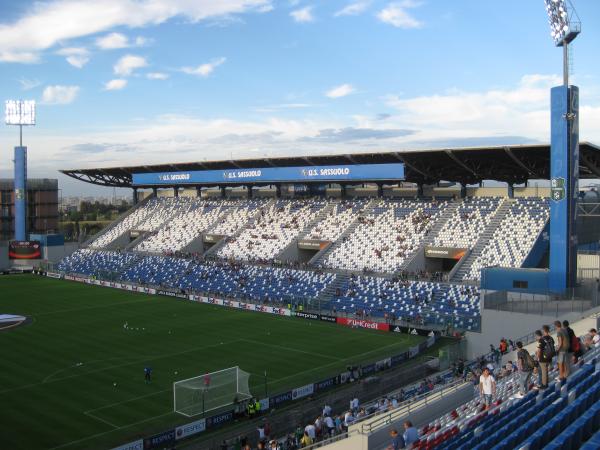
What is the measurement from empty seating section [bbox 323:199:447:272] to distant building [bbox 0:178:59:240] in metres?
53.2

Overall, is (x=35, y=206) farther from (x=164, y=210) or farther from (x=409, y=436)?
(x=409, y=436)

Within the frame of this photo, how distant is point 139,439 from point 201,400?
202 inches

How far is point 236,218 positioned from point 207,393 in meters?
46.4

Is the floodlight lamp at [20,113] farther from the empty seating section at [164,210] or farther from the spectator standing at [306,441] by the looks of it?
the spectator standing at [306,441]

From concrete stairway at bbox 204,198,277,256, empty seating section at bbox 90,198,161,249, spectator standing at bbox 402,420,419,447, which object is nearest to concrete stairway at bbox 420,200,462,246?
concrete stairway at bbox 204,198,277,256

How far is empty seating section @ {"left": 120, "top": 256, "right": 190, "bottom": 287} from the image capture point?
64.1 metres

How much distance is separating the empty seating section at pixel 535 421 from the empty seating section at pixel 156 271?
49.5 meters

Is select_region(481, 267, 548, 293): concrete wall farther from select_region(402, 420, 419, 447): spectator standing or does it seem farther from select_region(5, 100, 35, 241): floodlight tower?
select_region(5, 100, 35, 241): floodlight tower

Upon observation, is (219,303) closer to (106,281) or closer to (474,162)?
(106,281)

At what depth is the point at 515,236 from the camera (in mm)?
50000

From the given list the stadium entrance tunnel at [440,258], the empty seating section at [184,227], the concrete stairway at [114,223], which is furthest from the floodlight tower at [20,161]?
the stadium entrance tunnel at [440,258]

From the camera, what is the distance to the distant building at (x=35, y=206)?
9075 cm

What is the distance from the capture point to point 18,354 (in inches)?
1485

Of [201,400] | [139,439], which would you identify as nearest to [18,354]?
[201,400]
